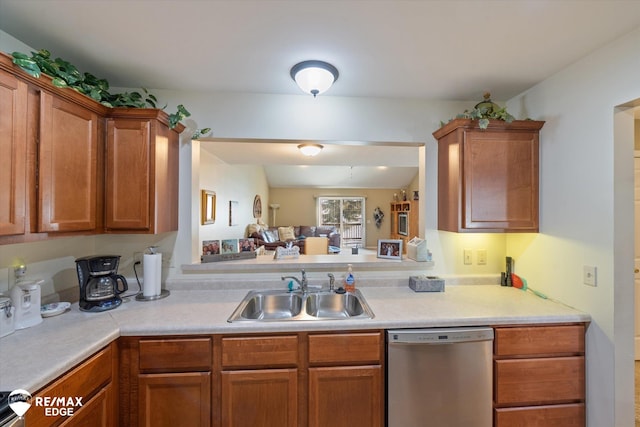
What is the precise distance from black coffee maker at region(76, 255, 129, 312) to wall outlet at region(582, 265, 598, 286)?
2802 millimetres

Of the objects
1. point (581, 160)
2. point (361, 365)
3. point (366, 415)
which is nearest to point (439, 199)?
point (581, 160)

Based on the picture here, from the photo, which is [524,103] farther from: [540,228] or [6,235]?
[6,235]

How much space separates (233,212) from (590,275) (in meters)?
5.23

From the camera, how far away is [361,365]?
4.81 ft

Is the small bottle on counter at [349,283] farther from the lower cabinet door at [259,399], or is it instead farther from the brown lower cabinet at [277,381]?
the lower cabinet door at [259,399]

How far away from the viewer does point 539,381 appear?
152 cm

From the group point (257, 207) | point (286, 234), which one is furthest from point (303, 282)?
point (286, 234)

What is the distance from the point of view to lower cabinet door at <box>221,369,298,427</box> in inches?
55.6

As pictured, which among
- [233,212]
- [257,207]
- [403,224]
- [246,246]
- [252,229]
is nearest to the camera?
[246,246]

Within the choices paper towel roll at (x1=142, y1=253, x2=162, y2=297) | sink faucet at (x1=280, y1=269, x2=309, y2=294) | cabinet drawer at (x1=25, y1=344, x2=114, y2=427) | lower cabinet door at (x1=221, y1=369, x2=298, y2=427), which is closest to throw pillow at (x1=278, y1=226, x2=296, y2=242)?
sink faucet at (x1=280, y1=269, x2=309, y2=294)

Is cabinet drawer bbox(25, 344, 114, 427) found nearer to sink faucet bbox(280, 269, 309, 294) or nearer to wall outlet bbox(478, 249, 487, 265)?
sink faucet bbox(280, 269, 309, 294)

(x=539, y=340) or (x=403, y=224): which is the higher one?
(x=403, y=224)

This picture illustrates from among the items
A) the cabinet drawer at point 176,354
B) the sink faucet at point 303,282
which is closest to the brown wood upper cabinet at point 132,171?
the cabinet drawer at point 176,354

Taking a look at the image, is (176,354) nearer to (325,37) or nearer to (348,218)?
(325,37)
